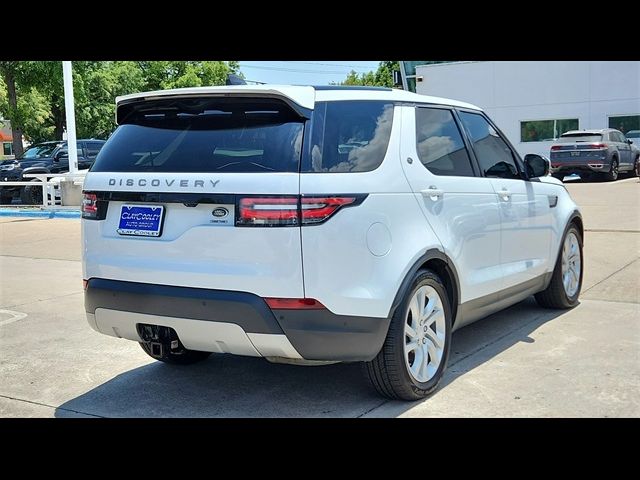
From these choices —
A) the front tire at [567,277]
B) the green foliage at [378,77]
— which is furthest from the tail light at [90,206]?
the green foliage at [378,77]

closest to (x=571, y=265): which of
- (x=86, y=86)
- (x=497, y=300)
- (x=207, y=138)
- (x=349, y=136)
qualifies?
(x=497, y=300)

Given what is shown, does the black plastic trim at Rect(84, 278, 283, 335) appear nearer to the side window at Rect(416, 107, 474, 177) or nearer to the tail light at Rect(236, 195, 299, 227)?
the tail light at Rect(236, 195, 299, 227)

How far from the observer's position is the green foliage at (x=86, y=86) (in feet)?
86.5

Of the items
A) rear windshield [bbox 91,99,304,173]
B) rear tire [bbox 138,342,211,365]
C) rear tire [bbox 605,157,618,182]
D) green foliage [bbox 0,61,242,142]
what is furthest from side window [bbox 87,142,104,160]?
rear windshield [bbox 91,99,304,173]

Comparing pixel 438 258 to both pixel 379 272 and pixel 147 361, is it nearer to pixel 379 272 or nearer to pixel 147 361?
pixel 379 272

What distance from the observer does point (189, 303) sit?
3650 mm

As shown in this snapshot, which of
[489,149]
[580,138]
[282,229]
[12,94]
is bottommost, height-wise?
[282,229]

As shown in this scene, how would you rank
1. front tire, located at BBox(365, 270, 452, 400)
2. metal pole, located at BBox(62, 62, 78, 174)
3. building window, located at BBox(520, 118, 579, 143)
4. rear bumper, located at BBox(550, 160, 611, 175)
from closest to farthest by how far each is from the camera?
front tire, located at BBox(365, 270, 452, 400) < metal pole, located at BBox(62, 62, 78, 174) < rear bumper, located at BBox(550, 160, 611, 175) < building window, located at BBox(520, 118, 579, 143)

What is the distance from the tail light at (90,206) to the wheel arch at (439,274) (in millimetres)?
1831

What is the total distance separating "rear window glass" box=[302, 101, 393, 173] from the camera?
3.62 meters

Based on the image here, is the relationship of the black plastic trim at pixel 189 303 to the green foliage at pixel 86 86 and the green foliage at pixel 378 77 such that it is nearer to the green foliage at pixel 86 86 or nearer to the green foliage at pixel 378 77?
the green foliage at pixel 86 86

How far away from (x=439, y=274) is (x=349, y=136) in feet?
3.80

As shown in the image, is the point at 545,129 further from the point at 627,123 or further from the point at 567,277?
the point at 567,277

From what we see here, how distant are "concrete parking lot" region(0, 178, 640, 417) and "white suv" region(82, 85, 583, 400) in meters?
0.37
